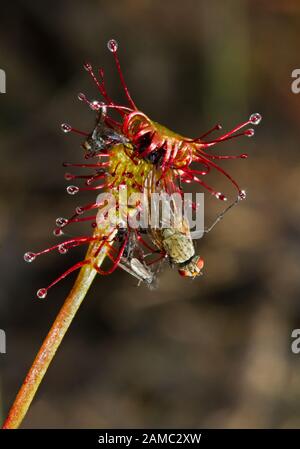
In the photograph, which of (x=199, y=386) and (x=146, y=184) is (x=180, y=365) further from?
(x=146, y=184)

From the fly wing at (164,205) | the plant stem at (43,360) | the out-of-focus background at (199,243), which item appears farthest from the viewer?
the out-of-focus background at (199,243)

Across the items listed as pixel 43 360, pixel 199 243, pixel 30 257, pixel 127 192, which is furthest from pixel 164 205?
pixel 199 243

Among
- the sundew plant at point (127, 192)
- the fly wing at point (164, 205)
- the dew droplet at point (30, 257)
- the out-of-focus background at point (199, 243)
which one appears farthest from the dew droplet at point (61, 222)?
the out-of-focus background at point (199, 243)

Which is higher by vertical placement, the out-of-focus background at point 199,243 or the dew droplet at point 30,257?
the out-of-focus background at point 199,243

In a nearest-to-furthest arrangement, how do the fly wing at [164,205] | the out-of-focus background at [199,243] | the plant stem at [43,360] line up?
1. the plant stem at [43,360]
2. the fly wing at [164,205]
3. the out-of-focus background at [199,243]

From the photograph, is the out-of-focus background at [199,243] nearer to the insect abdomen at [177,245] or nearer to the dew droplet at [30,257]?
the insect abdomen at [177,245]

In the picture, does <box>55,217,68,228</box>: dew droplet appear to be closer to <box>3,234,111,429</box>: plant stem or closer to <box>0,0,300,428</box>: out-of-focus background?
<box>3,234,111,429</box>: plant stem

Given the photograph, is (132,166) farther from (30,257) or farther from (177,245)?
(30,257)

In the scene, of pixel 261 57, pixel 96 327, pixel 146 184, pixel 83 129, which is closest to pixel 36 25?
pixel 83 129
